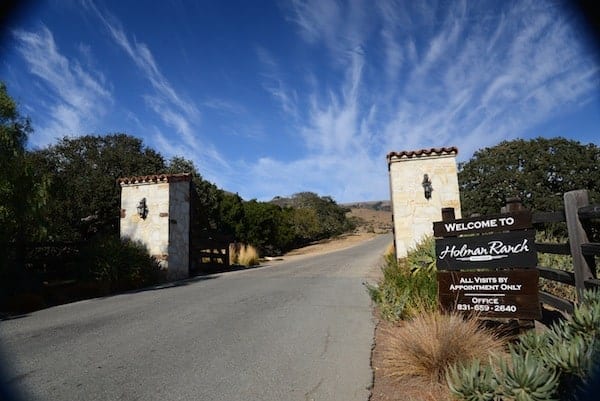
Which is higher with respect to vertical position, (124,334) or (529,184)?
(529,184)

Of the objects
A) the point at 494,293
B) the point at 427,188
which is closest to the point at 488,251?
the point at 494,293

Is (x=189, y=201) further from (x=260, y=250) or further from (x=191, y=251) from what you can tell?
(x=260, y=250)

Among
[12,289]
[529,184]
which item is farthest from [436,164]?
[529,184]

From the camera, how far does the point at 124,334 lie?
20.2ft

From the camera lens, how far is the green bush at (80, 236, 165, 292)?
1117 centimetres

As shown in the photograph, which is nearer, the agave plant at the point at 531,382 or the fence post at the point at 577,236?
the agave plant at the point at 531,382

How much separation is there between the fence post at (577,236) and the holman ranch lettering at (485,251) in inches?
23.9

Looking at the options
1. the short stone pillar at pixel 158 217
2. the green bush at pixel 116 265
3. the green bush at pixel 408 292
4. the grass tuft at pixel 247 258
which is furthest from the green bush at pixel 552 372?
the grass tuft at pixel 247 258

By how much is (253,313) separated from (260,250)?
21.4 meters

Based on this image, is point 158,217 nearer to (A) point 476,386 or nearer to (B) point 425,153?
(B) point 425,153

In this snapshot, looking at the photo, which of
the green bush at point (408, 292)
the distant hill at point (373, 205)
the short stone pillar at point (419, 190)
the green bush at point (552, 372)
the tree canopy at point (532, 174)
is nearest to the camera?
the green bush at point (552, 372)

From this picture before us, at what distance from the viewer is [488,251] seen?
5270 millimetres

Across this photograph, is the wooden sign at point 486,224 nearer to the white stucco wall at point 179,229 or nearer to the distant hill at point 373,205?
the white stucco wall at point 179,229

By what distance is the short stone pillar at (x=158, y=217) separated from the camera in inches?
563
